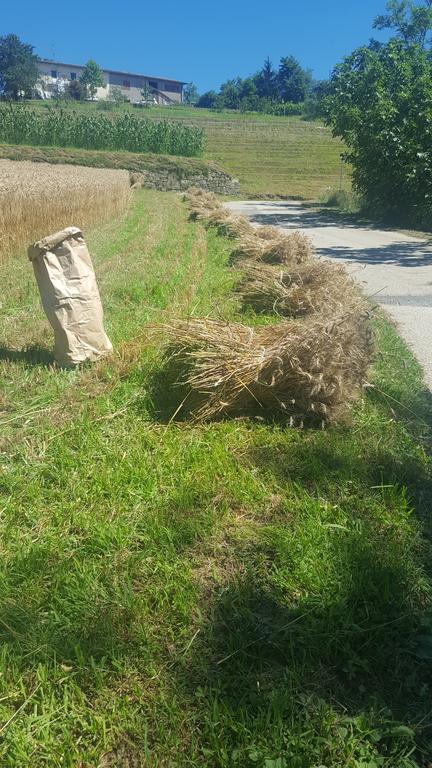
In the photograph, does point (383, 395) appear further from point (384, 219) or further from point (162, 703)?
point (384, 219)

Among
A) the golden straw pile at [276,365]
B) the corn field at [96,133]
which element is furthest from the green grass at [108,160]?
the golden straw pile at [276,365]

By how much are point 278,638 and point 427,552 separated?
0.91m

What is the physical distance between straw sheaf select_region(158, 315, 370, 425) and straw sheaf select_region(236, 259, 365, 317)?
1.13 m

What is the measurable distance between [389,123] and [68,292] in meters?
19.6

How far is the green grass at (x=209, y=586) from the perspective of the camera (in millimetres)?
1902

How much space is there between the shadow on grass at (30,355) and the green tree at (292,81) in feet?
400

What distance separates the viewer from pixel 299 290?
6.30 m

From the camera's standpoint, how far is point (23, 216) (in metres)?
11.3

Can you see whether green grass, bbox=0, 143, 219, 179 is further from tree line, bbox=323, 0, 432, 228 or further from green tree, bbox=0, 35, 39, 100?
green tree, bbox=0, 35, 39, 100

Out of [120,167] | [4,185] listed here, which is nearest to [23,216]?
[4,185]

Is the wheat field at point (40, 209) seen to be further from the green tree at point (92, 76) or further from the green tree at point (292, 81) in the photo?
the green tree at point (292, 81)

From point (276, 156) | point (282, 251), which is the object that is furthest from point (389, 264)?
point (276, 156)

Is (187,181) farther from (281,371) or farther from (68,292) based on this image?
(281,371)

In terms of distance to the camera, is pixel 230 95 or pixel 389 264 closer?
pixel 389 264
